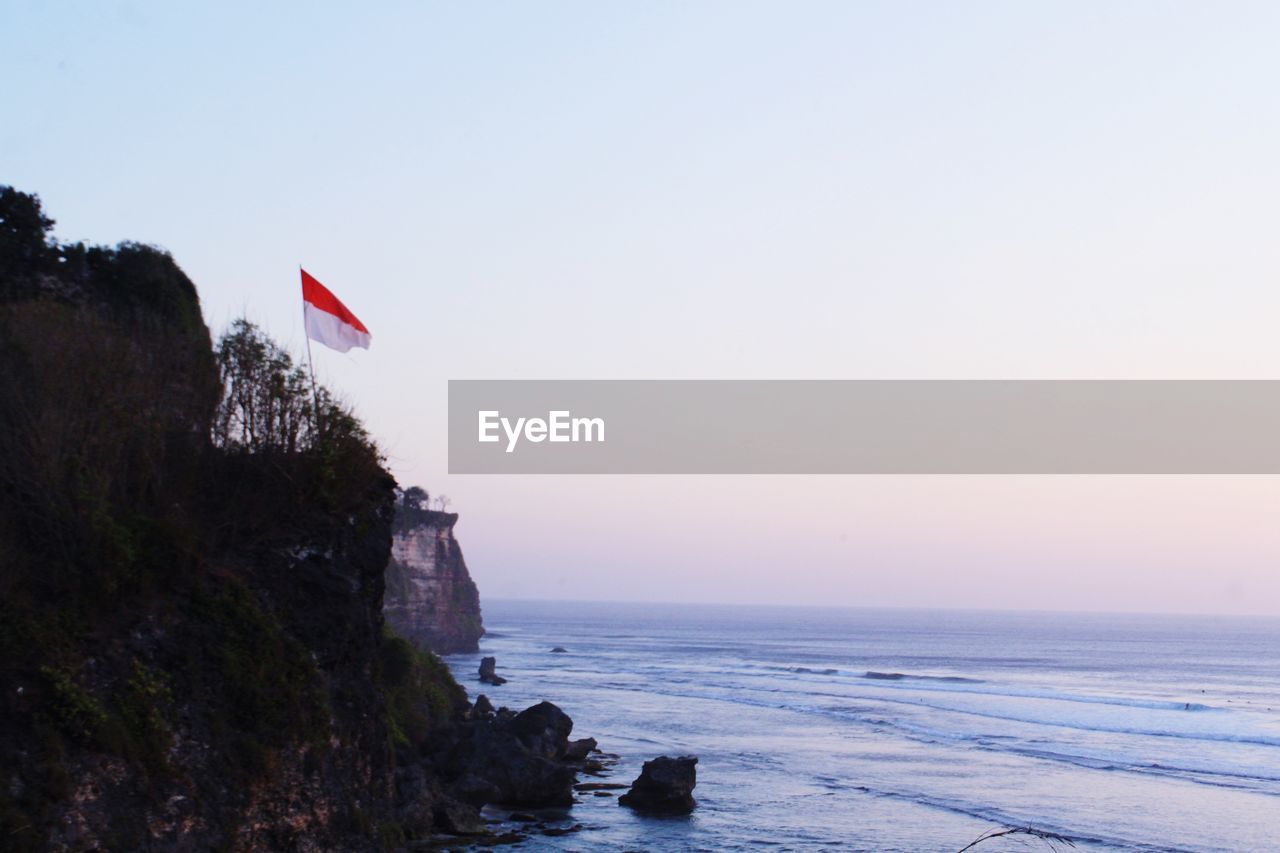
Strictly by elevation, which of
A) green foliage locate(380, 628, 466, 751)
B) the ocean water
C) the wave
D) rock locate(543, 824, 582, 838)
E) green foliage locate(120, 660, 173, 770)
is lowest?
the wave

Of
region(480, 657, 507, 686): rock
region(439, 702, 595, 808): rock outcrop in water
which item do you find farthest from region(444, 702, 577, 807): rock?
region(480, 657, 507, 686): rock

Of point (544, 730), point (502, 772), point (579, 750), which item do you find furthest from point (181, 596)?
point (579, 750)

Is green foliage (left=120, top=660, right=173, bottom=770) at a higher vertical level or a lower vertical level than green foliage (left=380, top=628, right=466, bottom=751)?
higher

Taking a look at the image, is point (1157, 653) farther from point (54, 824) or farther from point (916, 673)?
point (54, 824)

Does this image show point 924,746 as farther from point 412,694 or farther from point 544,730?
point 412,694

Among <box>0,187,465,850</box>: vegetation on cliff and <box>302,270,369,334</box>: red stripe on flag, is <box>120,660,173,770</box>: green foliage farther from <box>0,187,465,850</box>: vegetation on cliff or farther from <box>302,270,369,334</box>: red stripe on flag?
<box>302,270,369,334</box>: red stripe on flag
